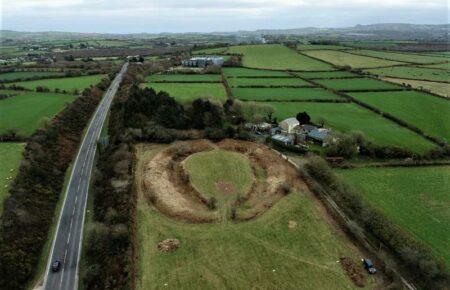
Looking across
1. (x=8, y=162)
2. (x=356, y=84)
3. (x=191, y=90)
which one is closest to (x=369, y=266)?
(x=8, y=162)

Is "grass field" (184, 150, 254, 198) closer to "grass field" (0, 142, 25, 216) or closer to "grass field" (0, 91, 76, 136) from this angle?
"grass field" (0, 142, 25, 216)

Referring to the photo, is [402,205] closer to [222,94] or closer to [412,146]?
[412,146]

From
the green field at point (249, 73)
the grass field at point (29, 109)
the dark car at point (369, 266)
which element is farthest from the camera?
the green field at point (249, 73)

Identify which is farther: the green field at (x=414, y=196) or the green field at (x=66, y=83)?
the green field at (x=66, y=83)

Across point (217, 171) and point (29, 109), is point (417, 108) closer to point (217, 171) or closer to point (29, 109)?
point (217, 171)

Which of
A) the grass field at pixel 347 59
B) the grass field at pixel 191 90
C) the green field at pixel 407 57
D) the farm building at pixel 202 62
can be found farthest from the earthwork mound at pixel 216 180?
the green field at pixel 407 57

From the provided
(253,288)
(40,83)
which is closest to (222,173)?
(253,288)

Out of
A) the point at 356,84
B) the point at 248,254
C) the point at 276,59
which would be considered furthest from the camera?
the point at 276,59

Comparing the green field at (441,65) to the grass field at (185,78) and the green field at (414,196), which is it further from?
the green field at (414,196)
